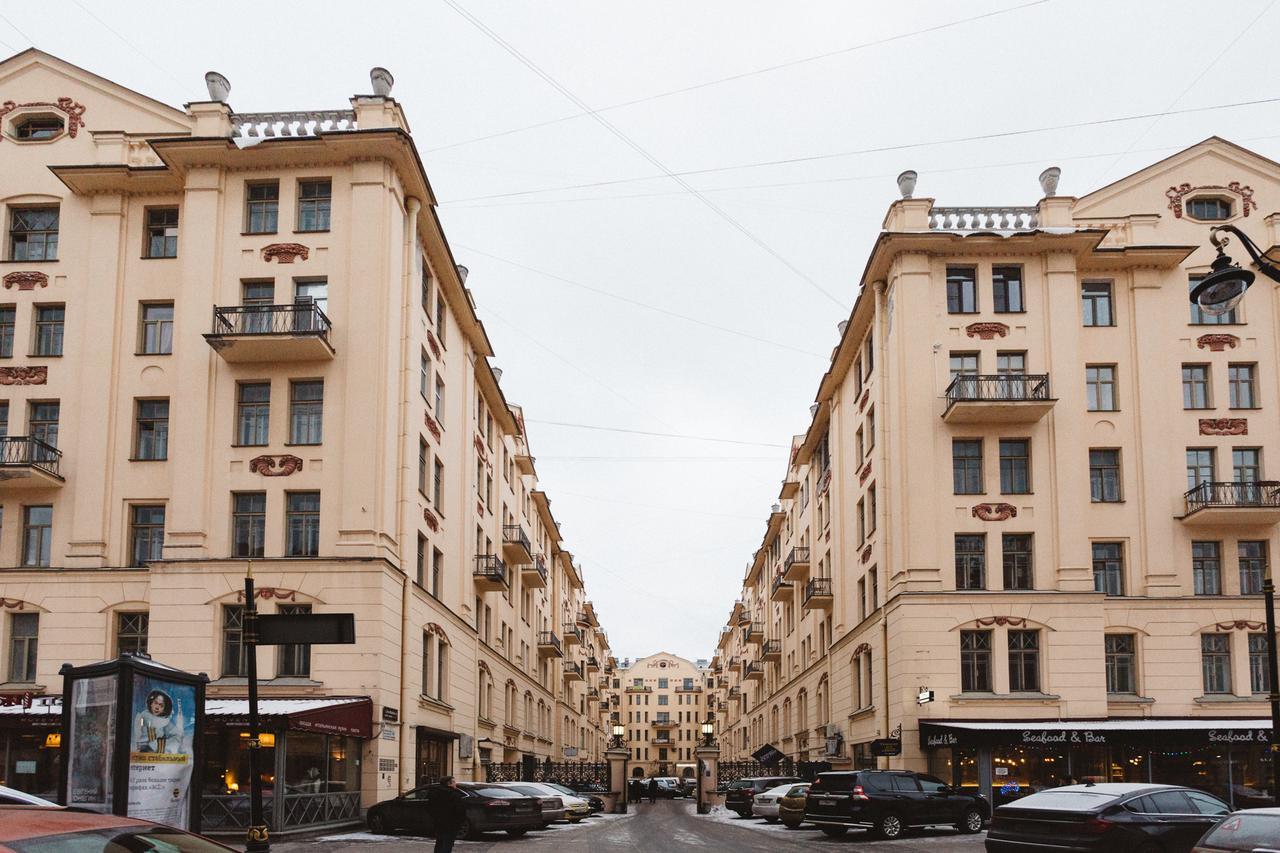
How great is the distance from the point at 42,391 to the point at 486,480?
1941 centimetres

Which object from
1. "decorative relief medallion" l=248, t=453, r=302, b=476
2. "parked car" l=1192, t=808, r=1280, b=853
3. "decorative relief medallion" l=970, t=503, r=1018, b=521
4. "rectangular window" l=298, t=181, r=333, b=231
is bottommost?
"parked car" l=1192, t=808, r=1280, b=853

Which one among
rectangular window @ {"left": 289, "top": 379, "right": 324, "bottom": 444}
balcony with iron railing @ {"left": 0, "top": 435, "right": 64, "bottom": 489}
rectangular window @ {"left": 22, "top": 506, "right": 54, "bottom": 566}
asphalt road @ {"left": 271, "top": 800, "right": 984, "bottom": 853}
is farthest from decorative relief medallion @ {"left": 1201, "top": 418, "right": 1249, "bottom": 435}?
rectangular window @ {"left": 22, "top": 506, "right": 54, "bottom": 566}

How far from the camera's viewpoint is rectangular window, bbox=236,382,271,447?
32219mm

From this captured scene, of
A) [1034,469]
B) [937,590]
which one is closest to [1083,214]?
[1034,469]

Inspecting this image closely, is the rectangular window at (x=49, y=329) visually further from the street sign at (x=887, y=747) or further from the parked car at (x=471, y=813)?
the street sign at (x=887, y=747)

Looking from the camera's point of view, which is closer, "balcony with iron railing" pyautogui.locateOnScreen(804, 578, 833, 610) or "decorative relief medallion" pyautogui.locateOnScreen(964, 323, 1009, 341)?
"decorative relief medallion" pyautogui.locateOnScreen(964, 323, 1009, 341)

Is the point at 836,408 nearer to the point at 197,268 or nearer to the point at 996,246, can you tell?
the point at 996,246

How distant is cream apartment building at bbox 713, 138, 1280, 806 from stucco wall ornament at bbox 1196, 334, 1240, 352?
9 centimetres

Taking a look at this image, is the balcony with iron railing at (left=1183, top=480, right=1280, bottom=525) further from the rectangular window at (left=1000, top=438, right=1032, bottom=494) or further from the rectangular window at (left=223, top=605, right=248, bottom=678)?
the rectangular window at (left=223, top=605, right=248, bottom=678)

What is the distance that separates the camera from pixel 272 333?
31016 mm

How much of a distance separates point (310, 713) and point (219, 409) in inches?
378

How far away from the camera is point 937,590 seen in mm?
35625

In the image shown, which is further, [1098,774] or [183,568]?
[1098,774]

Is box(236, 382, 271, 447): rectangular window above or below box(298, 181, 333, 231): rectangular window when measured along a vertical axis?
below
